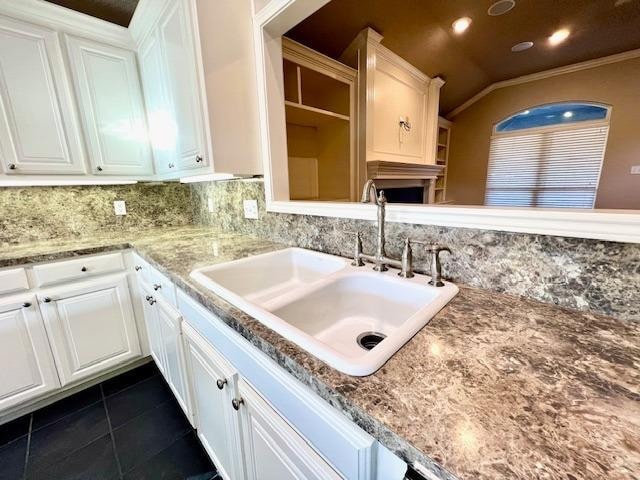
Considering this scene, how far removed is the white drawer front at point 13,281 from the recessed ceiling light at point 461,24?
3250mm

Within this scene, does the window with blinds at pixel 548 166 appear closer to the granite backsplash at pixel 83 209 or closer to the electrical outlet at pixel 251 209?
the electrical outlet at pixel 251 209

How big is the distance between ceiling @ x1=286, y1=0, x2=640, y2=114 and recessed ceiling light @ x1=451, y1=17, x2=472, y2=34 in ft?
0.12

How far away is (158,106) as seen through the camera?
1.51 meters

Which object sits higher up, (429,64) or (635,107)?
(429,64)

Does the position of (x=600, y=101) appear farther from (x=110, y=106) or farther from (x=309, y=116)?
(x=110, y=106)

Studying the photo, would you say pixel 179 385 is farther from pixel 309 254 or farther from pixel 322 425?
pixel 322 425

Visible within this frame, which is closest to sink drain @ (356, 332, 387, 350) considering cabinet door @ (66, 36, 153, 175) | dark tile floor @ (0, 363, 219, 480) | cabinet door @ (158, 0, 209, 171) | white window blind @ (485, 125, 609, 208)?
dark tile floor @ (0, 363, 219, 480)

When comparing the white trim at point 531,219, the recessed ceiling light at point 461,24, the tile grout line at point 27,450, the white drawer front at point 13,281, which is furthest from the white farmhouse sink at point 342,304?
the recessed ceiling light at point 461,24

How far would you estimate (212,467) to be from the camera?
1.11 meters

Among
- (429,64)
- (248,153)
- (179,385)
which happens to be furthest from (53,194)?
(429,64)

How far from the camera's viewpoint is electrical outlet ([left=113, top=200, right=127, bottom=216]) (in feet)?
6.04

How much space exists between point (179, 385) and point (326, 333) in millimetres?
871

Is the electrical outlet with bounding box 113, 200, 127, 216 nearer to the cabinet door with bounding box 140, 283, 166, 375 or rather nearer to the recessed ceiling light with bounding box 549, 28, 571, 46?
the cabinet door with bounding box 140, 283, 166, 375

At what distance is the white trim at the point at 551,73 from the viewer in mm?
2146
